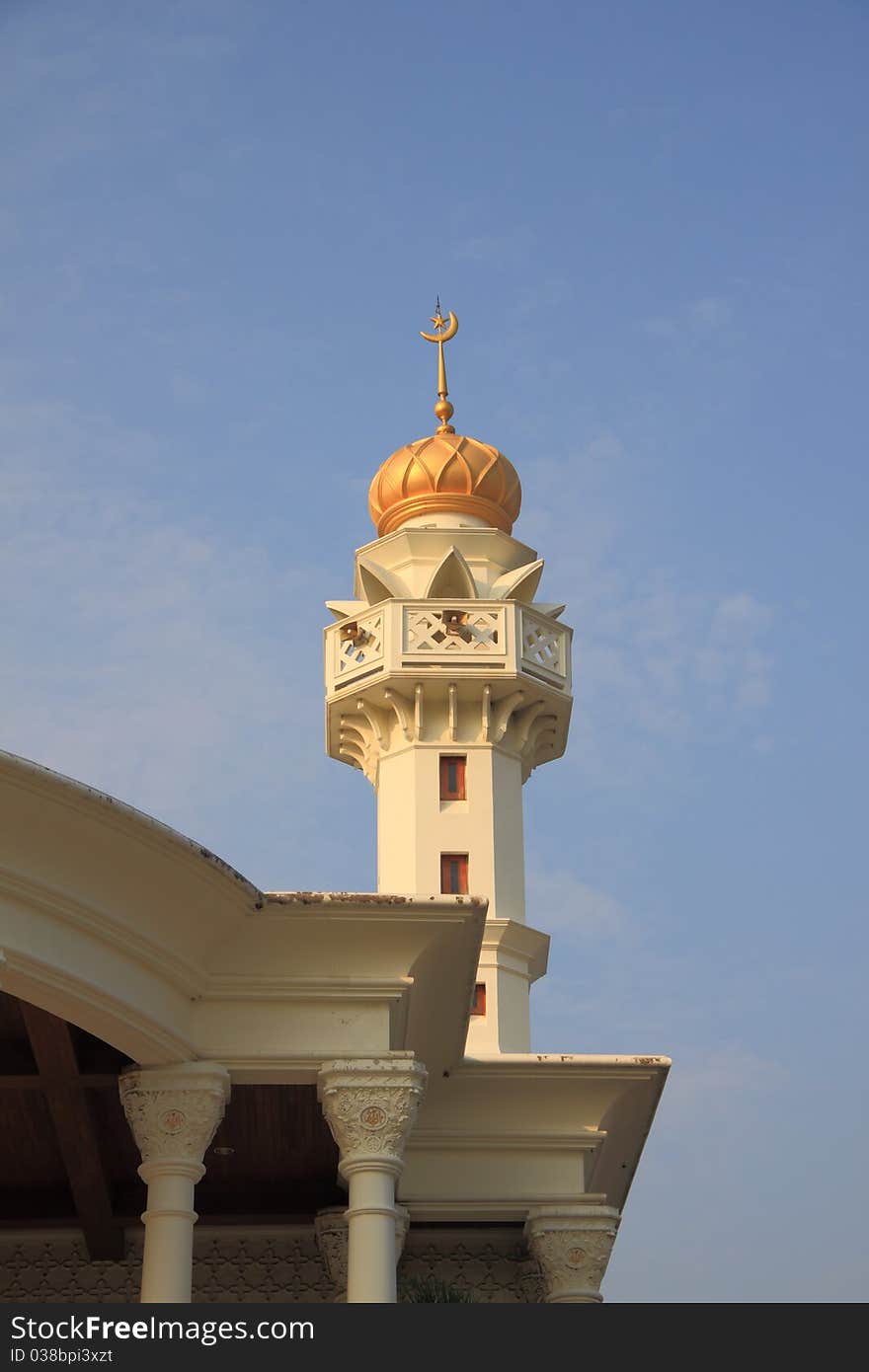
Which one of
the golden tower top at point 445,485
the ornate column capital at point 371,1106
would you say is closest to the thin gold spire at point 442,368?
the golden tower top at point 445,485

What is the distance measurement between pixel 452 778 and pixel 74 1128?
12.2 metres

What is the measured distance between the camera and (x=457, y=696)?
90.0 feet

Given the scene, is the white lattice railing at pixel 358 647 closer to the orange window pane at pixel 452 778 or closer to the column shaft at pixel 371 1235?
the orange window pane at pixel 452 778

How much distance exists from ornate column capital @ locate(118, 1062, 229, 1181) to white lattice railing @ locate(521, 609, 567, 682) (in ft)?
46.6

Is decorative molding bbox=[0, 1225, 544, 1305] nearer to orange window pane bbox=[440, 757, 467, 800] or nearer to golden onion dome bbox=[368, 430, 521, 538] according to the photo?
orange window pane bbox=[440, 757, 467, 800]

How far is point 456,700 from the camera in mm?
27469

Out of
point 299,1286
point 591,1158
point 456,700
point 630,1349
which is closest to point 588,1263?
point 591,1158

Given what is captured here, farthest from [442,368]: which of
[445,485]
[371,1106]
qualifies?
[371,1106]

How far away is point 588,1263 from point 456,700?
10.9m

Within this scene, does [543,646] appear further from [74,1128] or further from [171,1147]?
[171,1147]

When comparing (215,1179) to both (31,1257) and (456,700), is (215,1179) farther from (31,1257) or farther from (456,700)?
(456,700)

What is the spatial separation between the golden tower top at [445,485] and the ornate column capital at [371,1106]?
1653 centimetres

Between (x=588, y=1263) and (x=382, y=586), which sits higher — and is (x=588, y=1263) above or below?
below

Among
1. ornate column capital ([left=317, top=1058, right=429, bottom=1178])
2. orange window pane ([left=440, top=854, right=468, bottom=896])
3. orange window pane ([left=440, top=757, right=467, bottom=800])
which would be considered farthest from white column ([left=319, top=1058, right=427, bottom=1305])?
orange window pane ([left=440, top=757, right=467, bottom=800])
